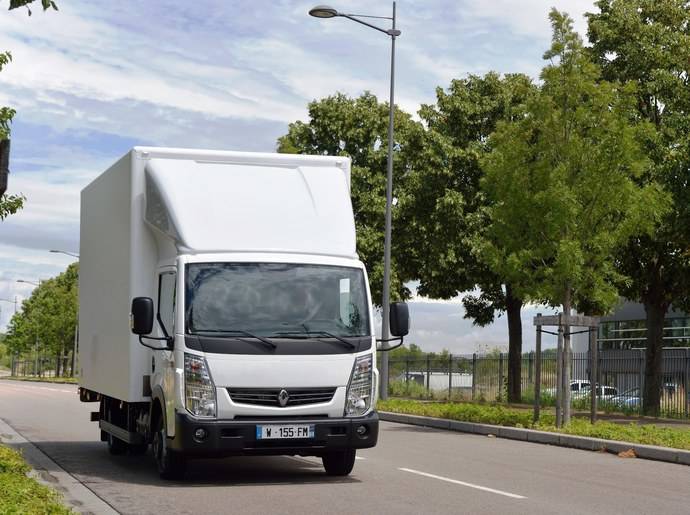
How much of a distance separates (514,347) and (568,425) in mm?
15744

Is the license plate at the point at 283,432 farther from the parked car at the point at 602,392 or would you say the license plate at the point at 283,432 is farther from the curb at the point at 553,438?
the parked car at the point at 602,392

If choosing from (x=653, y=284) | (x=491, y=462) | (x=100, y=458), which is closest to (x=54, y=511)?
(x=100, y=458)

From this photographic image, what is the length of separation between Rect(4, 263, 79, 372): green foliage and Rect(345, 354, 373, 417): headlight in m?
70.9

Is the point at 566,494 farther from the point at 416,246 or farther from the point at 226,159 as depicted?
the point at 416,246

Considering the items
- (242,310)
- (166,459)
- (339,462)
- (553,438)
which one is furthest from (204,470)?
(553,438)

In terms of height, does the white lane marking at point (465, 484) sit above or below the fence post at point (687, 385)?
below

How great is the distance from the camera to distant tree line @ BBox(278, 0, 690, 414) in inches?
824

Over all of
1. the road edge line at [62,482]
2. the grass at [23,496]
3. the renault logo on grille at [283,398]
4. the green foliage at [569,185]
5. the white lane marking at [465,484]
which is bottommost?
the road edge line at [62,482]

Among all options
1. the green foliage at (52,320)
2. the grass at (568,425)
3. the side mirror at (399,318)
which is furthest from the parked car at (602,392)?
the green foliage at (52,320)

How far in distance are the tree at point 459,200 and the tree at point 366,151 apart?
1148 mm

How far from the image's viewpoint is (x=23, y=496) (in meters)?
9.36

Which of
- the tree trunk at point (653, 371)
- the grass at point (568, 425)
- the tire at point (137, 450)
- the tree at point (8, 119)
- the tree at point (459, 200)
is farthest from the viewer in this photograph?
the tree at point (459, 200)

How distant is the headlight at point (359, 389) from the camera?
39.0ft

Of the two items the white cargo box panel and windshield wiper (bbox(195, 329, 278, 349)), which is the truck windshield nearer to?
windshield wiper (bbox(195, 329, 278, 349))
